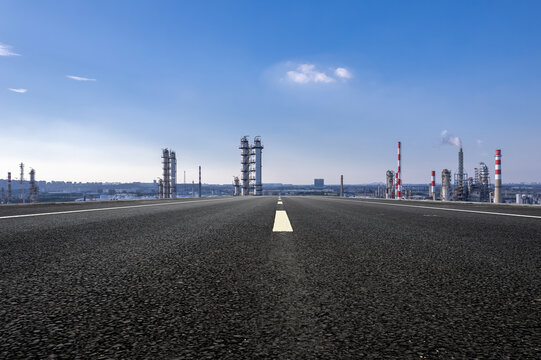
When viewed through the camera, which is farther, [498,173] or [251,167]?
[251,167]

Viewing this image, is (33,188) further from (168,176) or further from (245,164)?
(245,164)

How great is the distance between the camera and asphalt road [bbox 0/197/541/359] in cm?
94

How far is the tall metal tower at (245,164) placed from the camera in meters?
79.8

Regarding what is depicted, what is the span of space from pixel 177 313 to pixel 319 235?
227 centimetres

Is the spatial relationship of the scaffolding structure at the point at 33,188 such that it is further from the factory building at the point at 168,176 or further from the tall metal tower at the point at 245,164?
the tall metal tower at the point at 245,164

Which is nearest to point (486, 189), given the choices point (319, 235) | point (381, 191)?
point (381, 191)

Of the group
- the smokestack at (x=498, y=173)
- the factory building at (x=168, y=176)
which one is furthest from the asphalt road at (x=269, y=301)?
the factory building at (x=168, y=176)

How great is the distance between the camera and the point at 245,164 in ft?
264

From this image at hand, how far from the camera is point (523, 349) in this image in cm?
92

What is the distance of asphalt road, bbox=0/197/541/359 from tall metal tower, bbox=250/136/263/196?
77.2 metres

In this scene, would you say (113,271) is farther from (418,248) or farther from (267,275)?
(418,248)

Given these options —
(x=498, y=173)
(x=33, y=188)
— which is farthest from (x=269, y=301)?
(x=33, y=188)

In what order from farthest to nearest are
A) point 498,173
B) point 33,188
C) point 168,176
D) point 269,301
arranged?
1. point 168,176
2. point 33,188
3. point 498,173
4. point 269,301

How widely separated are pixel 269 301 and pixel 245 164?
3134 inches
